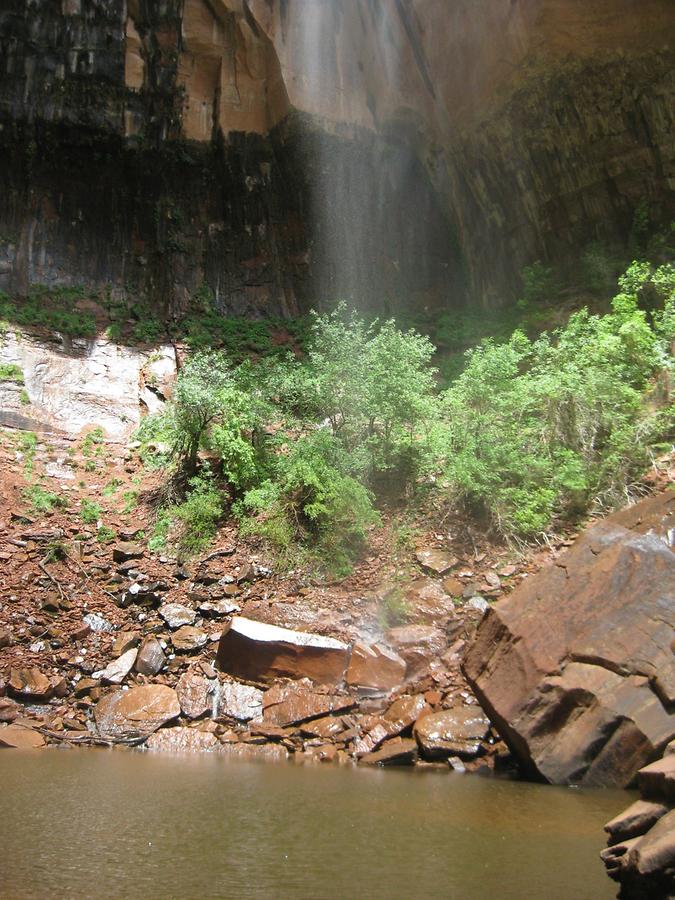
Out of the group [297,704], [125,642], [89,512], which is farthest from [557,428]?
[89,512]

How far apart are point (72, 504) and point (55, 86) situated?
11.1 meters

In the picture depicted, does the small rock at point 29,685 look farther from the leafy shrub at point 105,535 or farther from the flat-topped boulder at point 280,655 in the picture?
→ the leafy shrub at point 105,535

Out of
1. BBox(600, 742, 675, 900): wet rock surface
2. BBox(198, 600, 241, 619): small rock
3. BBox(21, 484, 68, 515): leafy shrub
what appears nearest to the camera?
BBox(600, 742, 675, 900): wet rock surface

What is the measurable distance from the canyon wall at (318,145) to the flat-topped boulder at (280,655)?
1136cm

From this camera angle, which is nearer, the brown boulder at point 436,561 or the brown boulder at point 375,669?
the brown boulder at point 375,669

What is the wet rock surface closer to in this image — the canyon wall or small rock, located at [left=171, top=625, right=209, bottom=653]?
small rock, located at [left=171, top=625, right=209, bottom=653]

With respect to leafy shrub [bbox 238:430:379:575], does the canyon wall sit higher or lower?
higher

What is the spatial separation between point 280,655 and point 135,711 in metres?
1.74

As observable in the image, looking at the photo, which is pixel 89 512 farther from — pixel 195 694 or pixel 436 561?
pixel 436 561

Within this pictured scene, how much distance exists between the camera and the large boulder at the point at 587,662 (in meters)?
5.00

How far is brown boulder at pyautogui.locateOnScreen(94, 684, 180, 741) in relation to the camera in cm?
741

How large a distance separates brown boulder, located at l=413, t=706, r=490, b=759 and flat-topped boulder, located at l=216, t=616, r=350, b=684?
1409mm

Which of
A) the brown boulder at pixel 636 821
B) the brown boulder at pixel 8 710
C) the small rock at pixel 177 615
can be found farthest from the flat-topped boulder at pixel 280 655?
the brown boulder at pixel 636 821

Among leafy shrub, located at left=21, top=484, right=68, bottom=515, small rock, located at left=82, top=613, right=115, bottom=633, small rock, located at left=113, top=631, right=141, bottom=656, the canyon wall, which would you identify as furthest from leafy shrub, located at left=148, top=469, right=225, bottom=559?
the canyon wall
